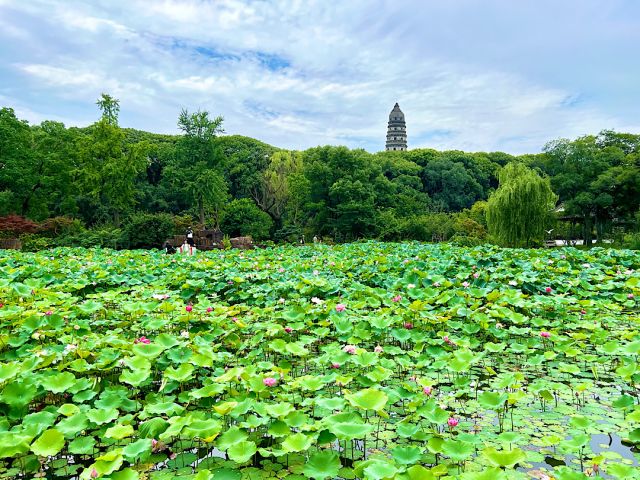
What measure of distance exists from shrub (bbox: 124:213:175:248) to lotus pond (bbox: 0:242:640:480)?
12.1 m

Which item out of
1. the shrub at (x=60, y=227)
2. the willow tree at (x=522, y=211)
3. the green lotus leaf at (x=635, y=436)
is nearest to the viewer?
the green lotus leaf at (x=635, y=436)

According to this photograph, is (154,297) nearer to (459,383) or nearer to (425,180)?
(459,383)

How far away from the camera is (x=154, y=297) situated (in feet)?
13.7

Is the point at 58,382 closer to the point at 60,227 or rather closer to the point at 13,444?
the point at 13,444

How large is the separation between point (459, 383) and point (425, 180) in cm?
4229

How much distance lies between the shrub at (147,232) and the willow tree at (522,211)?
13266 millimetres

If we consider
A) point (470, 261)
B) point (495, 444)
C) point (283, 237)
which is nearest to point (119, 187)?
point (283, 237)

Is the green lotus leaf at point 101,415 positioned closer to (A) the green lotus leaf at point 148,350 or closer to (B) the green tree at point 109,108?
(A) the green lotus leaf at point 148,350

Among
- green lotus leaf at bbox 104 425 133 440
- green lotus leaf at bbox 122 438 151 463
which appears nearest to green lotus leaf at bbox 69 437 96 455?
green lotus leaf at bbox 104 425 133 440

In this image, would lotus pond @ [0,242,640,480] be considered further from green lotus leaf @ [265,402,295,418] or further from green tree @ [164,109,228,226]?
green tree @ [164,109,228,226]

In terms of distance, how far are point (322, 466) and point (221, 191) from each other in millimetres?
21814

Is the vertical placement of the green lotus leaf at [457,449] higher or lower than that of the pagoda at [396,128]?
lower

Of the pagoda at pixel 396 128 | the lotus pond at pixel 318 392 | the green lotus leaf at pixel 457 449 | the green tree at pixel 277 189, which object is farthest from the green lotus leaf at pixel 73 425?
the pagoda at pixel 396 128

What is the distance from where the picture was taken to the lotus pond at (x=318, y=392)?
1.82 metres
